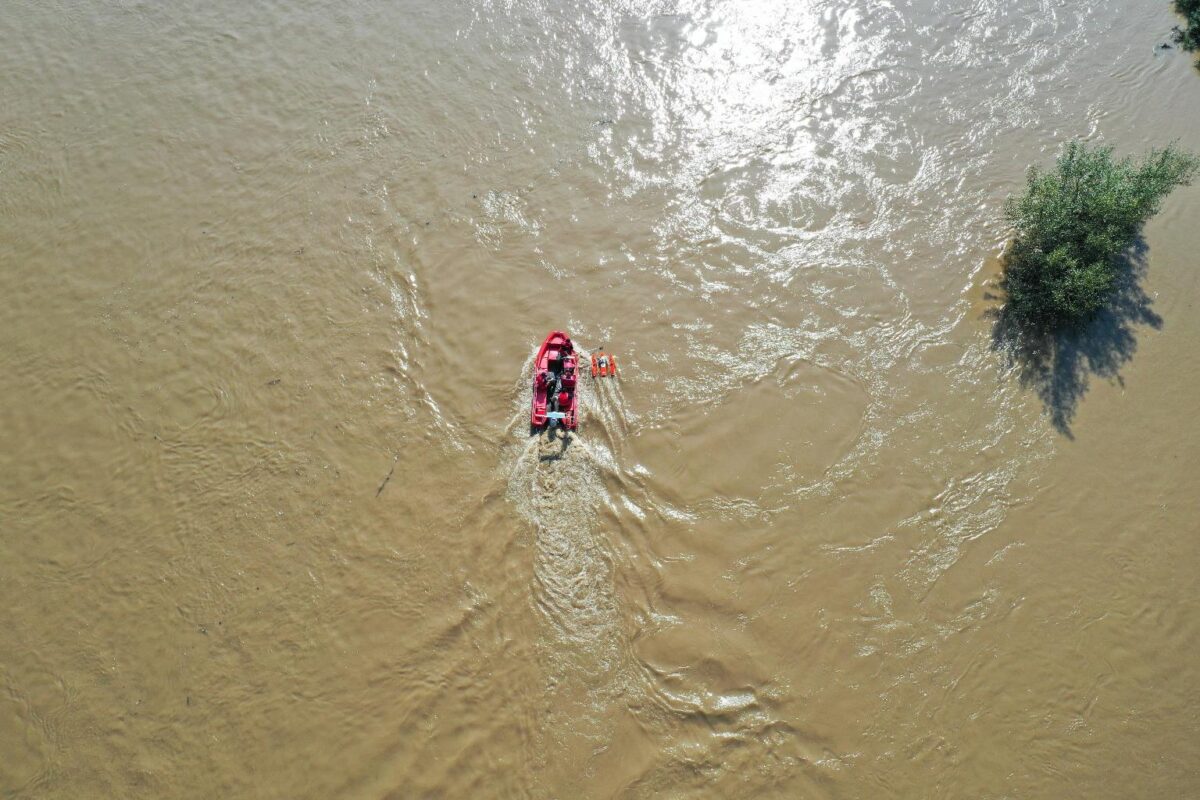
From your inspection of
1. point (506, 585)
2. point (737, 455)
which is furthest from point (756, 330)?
point (506, 585)

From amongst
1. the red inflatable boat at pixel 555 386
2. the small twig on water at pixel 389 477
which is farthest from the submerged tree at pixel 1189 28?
the small twig on water at pixel 389 477

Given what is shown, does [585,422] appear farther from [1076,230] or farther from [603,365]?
[1076,230]

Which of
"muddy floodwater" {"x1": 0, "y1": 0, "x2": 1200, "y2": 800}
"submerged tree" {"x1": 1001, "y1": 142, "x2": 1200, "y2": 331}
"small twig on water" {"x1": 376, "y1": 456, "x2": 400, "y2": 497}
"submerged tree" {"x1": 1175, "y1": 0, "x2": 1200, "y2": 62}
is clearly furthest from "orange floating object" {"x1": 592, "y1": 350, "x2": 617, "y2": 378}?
"submerged tree" {"x1": 1175, "y1": 0, "x2": 1200, "y2": 62}

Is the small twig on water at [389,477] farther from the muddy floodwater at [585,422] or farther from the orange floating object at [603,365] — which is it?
the orange floating object at [603,365]

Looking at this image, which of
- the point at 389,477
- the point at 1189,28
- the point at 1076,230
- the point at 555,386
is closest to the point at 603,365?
the point at 555,386

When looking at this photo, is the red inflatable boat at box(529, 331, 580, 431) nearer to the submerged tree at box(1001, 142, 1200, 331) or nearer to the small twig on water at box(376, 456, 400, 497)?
the small twig on water at box(376, 456, 400, 497)

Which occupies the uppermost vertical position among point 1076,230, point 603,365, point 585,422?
point 1076,230
